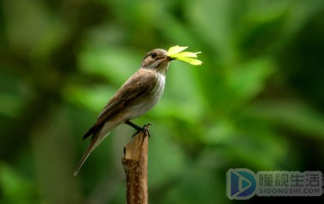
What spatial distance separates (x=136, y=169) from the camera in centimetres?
263

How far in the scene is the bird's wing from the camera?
2.81 meters

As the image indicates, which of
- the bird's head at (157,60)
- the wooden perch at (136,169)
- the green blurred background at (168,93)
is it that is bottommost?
the wooden perch at (136,169)

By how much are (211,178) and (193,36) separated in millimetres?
1063

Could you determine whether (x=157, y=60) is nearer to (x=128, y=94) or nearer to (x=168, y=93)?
(x=128, y=94)

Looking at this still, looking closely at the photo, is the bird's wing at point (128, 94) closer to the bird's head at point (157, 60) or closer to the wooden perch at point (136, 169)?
the bird's head at point (157, 60)

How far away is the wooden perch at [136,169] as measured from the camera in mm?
2562

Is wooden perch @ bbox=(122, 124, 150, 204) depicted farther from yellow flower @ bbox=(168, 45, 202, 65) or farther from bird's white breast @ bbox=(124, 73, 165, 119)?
yellow flower @ bbox=(168, 45, 202, 65)
